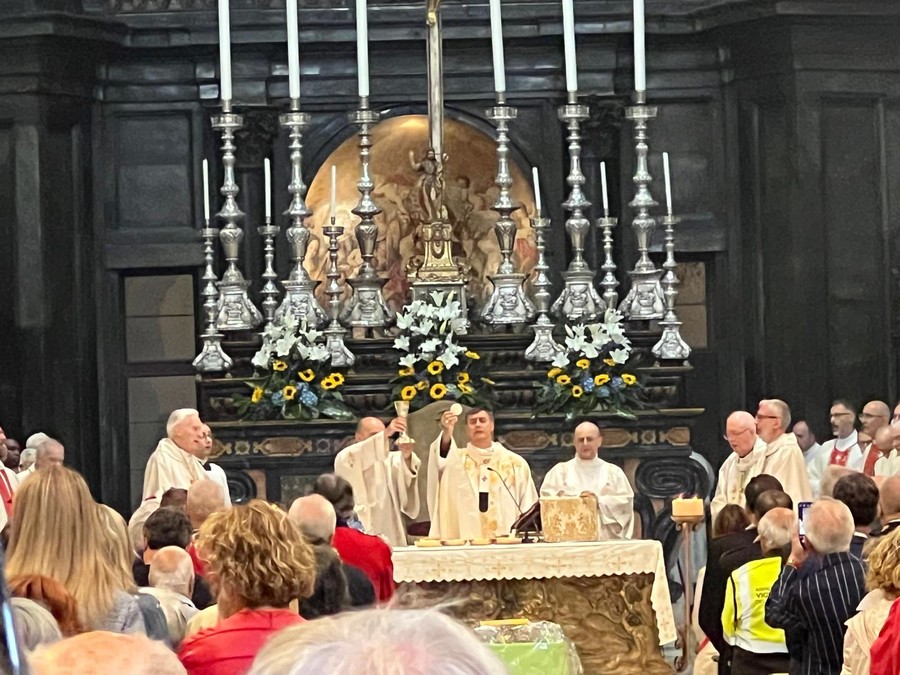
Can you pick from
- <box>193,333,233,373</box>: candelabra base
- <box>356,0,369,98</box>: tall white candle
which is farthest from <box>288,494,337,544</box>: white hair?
<box>193,333,233,373</box>: candelabra base

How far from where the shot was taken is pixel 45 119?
1572cm

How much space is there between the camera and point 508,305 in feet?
44.6

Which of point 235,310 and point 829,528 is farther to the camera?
point 235,310

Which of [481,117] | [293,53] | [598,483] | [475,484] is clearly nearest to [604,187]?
[481,117]

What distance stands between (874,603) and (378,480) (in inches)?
250

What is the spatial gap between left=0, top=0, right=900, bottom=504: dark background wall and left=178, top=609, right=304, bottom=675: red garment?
Answer: 11053mm

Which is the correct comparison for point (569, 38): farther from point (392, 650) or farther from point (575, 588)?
point (392, 650)

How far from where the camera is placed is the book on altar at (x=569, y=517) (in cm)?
1045

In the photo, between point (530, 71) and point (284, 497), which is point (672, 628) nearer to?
point (284, 497)

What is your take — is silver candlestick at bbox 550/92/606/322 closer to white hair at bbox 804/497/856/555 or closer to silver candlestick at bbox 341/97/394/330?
silver candlestick at bbox 341/97/394/330

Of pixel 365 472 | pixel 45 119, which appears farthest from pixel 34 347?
pixel 365 472

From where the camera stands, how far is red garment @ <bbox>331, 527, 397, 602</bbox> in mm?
8102

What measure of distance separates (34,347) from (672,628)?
22.5 feet

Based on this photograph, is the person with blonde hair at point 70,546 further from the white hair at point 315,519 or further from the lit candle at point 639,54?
the lit candle at point 639,54
